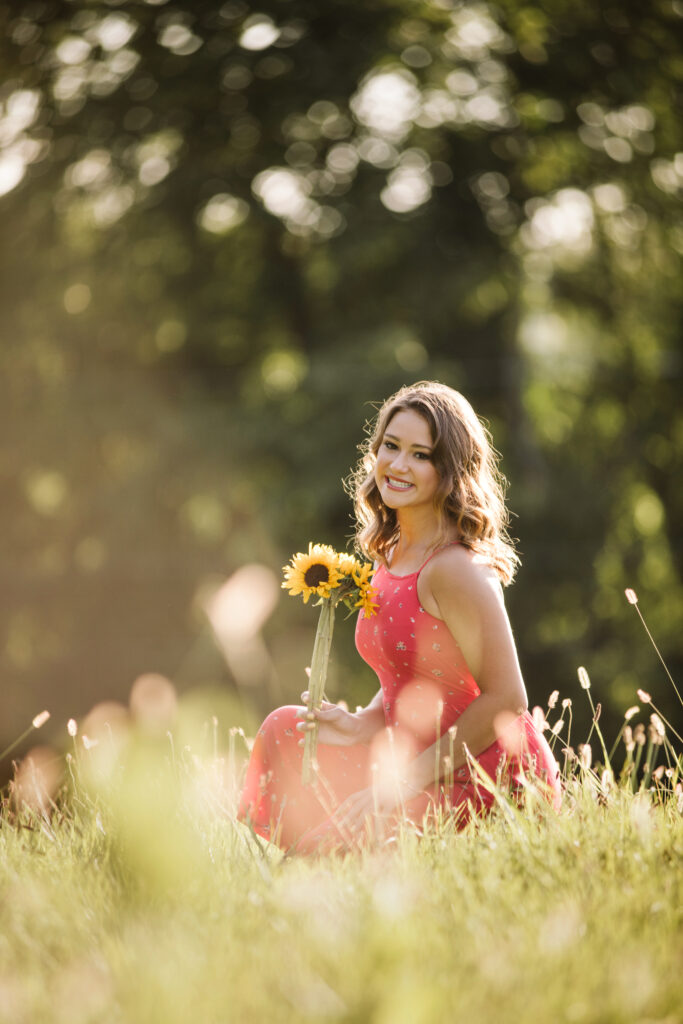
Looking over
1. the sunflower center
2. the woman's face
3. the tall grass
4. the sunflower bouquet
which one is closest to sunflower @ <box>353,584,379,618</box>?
the sunflower bouquet

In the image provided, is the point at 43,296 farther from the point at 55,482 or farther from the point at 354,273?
the point at 354,273

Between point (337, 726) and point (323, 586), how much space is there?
490 millimetres

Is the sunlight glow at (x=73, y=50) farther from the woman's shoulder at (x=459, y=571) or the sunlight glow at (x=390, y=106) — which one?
the woman's shoulder at (x=459, y=571)

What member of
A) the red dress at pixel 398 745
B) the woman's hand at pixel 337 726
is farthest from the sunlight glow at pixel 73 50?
the woman's hand at pixel 337 726

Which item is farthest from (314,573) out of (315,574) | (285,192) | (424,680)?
(285,192)

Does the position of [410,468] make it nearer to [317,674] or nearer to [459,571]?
[459,571]

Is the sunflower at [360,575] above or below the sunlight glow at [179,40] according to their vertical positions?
below

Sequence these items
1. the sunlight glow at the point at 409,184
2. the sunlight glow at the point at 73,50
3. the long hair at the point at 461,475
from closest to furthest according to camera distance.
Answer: the long hair at the point at 461,475 < the sunlight glow at the point at 73,50 < the sunlight glow at the point at 409,184

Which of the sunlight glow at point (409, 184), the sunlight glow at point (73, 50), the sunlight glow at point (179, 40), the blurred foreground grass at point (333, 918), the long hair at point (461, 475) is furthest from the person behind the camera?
the sunlight glow at point (409, 184)

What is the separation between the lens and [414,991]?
5.44ft

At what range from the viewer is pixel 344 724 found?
3.04 metres

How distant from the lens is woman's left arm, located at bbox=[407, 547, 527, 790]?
2846 mm

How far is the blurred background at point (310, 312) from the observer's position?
464 inches

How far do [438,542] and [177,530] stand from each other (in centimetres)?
955
